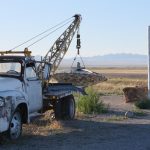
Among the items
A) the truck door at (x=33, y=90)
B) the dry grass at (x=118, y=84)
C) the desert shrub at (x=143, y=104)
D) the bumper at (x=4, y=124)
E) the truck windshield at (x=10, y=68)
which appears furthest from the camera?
the dry grass at (x=118, y=84)

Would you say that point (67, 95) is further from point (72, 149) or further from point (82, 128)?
point (72, 149)

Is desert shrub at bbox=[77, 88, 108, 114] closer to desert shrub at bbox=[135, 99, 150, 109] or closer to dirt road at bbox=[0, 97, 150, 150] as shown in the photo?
dirt road at bbox=[0, 97, 150, 150]

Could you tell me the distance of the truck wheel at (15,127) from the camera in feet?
43.8

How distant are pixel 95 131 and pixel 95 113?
5528mm

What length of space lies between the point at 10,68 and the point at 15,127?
2.15m

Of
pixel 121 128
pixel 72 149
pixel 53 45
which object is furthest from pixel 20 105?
pixel 53 45

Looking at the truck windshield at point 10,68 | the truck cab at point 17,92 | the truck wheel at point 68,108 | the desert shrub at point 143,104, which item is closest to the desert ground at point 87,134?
the truck wheel at point 68,108

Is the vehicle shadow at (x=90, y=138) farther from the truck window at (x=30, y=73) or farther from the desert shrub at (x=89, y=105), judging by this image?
the desert shrub at (x=89, y=105)

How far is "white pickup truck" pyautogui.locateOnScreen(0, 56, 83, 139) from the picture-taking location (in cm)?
1297

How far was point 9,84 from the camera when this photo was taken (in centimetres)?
1365

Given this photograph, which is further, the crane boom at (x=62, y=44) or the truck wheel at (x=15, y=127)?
the crane boom at (x=62, y=44)

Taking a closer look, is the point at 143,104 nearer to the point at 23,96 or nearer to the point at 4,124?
the point at 23,96

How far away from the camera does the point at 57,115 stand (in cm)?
1812

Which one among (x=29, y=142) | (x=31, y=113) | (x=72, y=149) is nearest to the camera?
(x=72, y=149)
